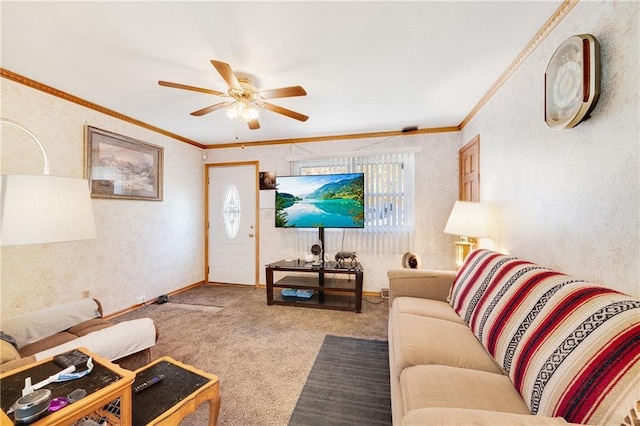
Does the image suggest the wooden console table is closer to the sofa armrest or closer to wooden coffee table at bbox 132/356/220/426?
the sofa armrest

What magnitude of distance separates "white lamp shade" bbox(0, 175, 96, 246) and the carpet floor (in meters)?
1.27

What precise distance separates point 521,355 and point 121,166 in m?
4.12

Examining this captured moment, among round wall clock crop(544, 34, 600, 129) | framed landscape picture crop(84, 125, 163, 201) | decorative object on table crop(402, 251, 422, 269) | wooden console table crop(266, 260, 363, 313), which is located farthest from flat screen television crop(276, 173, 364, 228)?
round wall clock crop(544, 34, 600, 129)

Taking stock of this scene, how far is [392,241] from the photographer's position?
3.85m

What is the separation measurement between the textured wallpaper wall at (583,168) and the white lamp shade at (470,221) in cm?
24

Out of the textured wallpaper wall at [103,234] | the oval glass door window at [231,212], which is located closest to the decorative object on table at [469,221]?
the oval glass door window at [231,212]

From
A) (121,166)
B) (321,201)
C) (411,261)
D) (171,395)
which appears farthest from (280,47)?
(411,261)

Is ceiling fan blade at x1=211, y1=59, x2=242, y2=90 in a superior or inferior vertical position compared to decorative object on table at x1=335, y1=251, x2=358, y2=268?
superior

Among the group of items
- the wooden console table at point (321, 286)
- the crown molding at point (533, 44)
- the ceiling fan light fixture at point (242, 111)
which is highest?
the crown molding at point (533, 44)

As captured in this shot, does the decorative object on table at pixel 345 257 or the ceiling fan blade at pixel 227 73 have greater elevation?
the ceiling fan blade at pixel 227 73

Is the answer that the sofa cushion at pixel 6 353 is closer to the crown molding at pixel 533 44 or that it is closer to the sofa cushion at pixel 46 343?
the sofa cushion at pixel 46 343

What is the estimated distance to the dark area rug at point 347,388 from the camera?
1.55 meters

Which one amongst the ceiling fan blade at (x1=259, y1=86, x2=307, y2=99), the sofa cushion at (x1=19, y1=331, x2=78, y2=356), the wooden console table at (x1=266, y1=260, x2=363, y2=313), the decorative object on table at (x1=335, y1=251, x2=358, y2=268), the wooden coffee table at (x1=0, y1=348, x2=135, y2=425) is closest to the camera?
the wooden coffee table at (x1=0, y1=348, x2=135, y2=425)

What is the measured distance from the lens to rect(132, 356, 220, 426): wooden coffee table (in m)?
1.11
